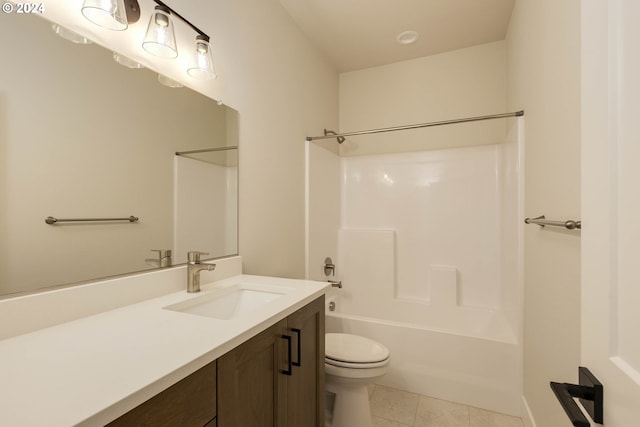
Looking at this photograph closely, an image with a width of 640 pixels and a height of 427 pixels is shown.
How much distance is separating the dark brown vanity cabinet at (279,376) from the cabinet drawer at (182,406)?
0.12ft

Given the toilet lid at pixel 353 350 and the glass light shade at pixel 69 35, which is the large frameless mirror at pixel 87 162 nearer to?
the glass light shade at pixel 69 35

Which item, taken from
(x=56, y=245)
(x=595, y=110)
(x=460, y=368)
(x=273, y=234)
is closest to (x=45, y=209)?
(x=56, y=245)

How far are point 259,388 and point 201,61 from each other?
137cm

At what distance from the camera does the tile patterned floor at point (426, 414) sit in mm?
1715

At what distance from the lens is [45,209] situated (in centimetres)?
87

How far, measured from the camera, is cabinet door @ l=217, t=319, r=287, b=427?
76 centimetres

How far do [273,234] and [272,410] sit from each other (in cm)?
112

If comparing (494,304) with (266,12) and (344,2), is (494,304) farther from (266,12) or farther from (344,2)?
(266,12)

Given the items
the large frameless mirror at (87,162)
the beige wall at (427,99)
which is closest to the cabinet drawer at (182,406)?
the large frameless mirror at (87,162)

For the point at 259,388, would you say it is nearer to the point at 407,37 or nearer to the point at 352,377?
the point at 352,377

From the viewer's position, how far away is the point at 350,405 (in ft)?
5.22

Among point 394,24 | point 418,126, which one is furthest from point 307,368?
point 394,24

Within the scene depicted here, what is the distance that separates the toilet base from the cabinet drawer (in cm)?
103

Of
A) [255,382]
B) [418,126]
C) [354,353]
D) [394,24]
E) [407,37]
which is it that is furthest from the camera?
[407,37]
